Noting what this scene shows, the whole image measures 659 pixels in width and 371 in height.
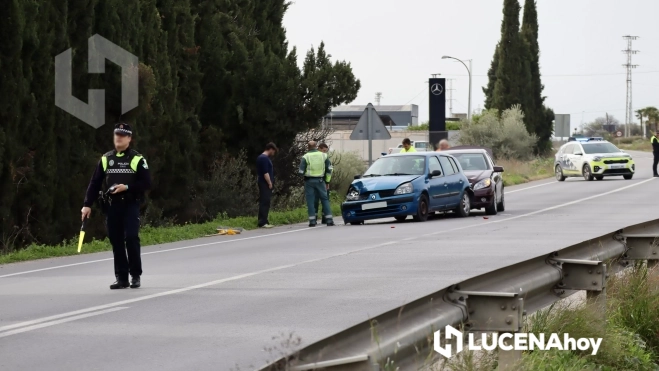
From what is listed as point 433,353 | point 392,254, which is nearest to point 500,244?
point 392,254

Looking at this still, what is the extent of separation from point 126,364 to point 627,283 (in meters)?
4.93

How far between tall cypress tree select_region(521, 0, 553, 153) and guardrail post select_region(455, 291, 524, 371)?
240 ft

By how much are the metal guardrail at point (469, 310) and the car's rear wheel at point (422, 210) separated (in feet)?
50.0

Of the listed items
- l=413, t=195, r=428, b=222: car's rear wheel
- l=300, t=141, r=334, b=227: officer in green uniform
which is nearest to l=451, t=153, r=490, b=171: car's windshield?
l=413, t=195, r=428, b=222: car's rear wheel

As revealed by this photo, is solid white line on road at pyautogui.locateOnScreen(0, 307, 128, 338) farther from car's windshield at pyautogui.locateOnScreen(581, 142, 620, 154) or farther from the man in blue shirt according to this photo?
car's windshield at pyautogui.locateOnScreen(581, 142, 620, 154)

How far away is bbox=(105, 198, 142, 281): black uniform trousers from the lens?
1352cm

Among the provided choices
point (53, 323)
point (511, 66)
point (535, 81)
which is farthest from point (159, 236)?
point (535, 81)

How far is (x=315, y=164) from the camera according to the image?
27.0 meters

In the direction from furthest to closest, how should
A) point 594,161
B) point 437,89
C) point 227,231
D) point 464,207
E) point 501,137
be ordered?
point 501,137
point 594,161
point 437,89
point 464,207
point 227,231

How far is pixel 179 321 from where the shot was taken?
10.9m

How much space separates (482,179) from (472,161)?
2.13 meters

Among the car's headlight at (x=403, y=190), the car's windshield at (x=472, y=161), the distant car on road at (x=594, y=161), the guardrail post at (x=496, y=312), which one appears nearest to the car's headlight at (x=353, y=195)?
the car's headlight at (x=403, y=190)

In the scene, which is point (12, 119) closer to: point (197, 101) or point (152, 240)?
point (152, 240)

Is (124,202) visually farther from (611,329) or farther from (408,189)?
(408,189)
